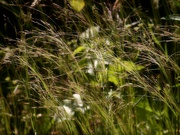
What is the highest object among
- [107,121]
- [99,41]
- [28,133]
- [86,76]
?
[99,41]

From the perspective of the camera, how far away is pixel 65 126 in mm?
1718

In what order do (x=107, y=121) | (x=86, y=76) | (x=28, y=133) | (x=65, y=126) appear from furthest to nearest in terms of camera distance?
(x=28, y=133), (x=86, y=76), (x=65, y=126), (x=107, y=121)

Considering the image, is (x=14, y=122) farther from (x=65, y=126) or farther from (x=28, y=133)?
(x=65, y=126)

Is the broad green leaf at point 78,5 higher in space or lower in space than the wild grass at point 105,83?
higher

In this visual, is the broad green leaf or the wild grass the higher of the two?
the broad green leaf

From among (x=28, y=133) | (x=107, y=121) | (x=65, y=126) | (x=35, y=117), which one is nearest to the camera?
(x=107, y=121)

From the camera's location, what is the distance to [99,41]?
1.73 metres

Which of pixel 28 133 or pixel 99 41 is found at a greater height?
pixel 99 41

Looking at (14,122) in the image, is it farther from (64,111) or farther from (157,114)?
(157,114)

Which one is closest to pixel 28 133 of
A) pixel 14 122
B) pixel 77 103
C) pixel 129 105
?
pixel 14 122

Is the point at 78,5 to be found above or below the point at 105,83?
above

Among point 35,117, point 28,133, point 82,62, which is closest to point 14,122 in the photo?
point 28,133

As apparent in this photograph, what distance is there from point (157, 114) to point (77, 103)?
1.09 feet

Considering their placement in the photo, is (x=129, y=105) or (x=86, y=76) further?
(x=86, y=76)
